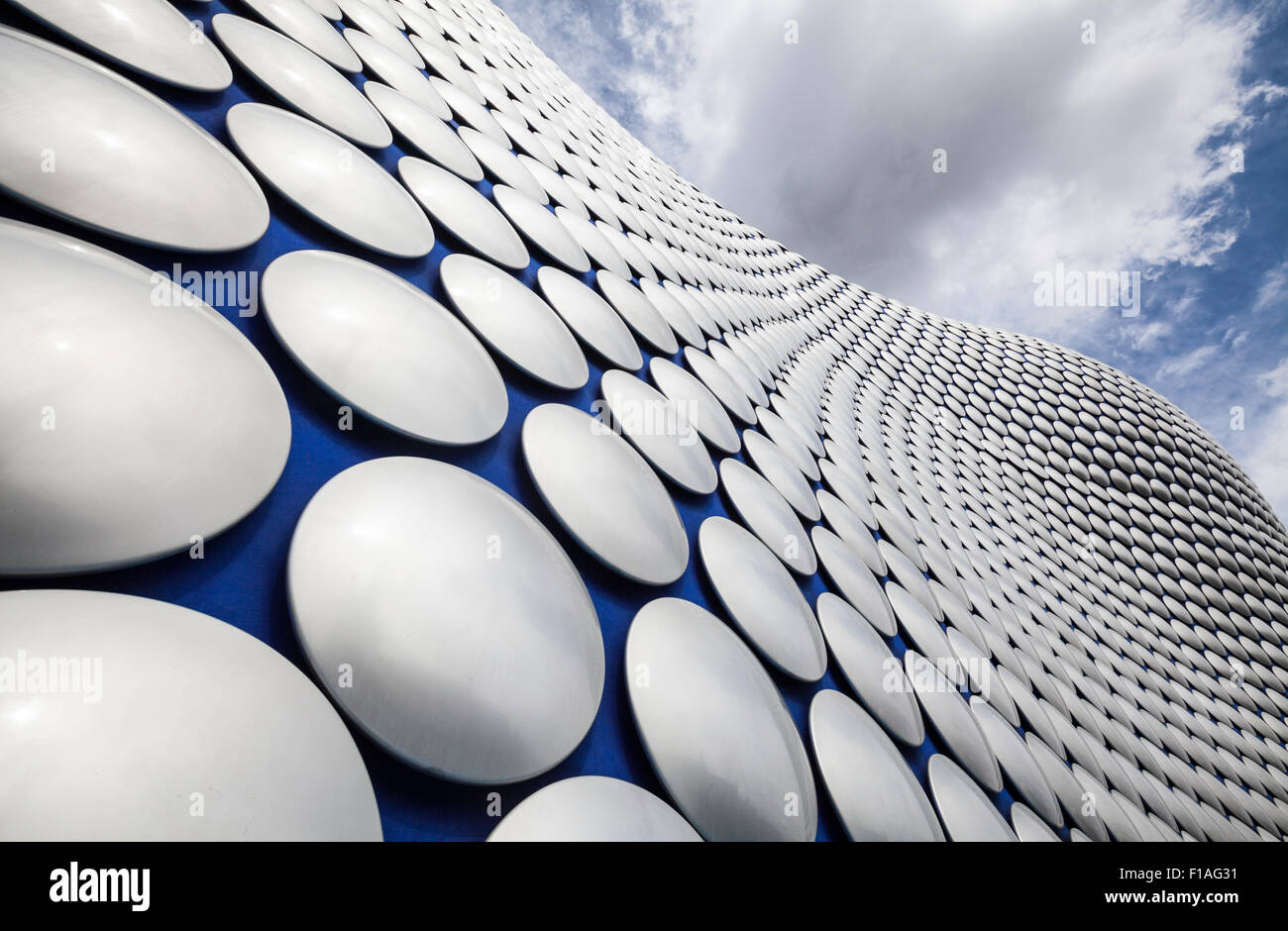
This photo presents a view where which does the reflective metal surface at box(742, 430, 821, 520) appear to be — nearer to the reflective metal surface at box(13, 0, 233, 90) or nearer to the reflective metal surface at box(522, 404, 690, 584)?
the reflective metal surface at box(522, 404, 690, 584)

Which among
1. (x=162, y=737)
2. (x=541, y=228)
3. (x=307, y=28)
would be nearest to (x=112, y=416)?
(x=162, y=737)

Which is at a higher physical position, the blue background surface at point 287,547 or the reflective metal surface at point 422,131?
the reflective metal surface at point 422,131

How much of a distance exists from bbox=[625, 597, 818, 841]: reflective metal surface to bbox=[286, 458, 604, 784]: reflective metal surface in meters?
0.30

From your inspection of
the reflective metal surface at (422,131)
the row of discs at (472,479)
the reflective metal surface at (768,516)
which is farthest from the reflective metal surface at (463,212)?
the reflective metal surface at (768,516)

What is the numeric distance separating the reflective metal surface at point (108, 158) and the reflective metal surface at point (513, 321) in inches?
41.2

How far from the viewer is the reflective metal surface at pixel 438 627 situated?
54.7 inches

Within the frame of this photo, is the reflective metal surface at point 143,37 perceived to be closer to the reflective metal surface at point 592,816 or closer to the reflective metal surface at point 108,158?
the reflective metal surface at point 108,158

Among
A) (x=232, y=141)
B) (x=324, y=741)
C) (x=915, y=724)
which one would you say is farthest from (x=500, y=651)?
(x=915, y=724)

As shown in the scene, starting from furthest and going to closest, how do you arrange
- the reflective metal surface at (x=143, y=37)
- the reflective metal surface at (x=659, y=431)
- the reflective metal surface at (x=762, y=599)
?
the reflective metal surface at (x=659, y=431), the reflective metal surface at (x=762, y=599), the reflective metal surface at (x=143, y=37)

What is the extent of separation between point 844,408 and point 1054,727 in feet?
18.6

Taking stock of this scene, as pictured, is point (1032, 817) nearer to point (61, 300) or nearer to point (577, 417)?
point (577, 417)

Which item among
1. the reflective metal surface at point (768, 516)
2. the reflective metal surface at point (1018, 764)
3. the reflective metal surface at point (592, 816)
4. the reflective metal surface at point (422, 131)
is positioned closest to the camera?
the reflective metal surface at point (592, 816)

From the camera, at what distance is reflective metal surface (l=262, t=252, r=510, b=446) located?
2029 millimetres

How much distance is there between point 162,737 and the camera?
1023 mm
